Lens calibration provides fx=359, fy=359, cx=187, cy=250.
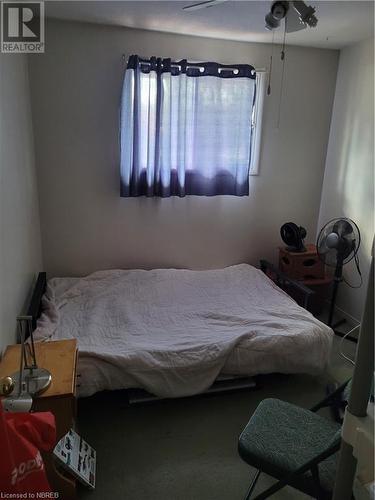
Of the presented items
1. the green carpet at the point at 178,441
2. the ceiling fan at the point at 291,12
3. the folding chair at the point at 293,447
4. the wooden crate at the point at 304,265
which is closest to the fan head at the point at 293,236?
the wooden crate at the point at 304,265

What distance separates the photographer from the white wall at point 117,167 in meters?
2.86

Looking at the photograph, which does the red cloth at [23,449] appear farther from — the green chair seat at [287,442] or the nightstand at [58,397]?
the green chair seat at [287,442]

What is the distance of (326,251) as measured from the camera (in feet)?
9.64

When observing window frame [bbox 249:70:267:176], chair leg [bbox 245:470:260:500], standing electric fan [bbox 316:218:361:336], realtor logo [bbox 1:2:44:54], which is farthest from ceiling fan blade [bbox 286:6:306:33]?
chair leg [bbox 245:470:260:500]

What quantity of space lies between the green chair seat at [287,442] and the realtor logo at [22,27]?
239 centimetres

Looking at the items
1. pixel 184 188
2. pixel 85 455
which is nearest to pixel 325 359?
pixel 85 455

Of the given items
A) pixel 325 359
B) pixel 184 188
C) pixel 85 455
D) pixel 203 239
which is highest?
pixel 184 188

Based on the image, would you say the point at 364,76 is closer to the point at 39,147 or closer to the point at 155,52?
the point at 155,52

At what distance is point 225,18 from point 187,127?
33.1 inches

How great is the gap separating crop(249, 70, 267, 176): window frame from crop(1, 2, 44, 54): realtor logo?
5.89 feet

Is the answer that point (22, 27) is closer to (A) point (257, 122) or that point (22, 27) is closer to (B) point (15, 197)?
(B) point (15, 197)

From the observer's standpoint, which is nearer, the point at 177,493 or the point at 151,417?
the point at 177,493

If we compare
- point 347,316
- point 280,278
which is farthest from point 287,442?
point 347,316

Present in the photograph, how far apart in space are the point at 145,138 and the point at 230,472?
2.44 m
